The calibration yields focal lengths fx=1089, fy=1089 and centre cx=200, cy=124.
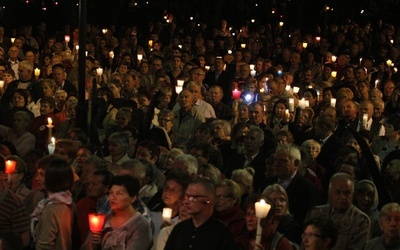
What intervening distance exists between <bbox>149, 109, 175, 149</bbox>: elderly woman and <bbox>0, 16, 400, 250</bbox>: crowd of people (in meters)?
0.01

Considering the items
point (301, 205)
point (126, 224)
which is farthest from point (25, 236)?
point (301, 205)

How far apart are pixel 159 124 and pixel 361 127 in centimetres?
256

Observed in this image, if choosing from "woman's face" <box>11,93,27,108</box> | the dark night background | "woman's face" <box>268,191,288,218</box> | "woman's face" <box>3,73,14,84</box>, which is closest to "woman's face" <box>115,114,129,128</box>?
"woman's face" <box>11,93,27,108</box>

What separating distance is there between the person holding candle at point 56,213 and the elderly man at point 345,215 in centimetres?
203

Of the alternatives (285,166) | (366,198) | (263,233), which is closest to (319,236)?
(263,233)

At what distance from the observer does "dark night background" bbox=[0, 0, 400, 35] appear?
3231 centimetres

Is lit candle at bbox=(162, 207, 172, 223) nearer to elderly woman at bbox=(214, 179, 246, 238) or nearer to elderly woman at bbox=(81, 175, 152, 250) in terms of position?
elderly woman at bbox=(81, 175, 152, 250)

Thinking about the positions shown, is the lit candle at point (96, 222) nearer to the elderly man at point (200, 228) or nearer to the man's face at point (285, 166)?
the elderly man at point (200, 228)

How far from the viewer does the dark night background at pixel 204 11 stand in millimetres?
32312

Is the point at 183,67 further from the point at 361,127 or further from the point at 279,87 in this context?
the point at 361,127

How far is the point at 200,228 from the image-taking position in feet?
24.5

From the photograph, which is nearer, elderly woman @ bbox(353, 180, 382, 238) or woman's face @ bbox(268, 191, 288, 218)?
woman's face @ bbox(268, 191, 288, 218)

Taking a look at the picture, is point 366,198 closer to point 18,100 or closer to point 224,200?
point 224,200

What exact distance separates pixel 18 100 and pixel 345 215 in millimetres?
7141
